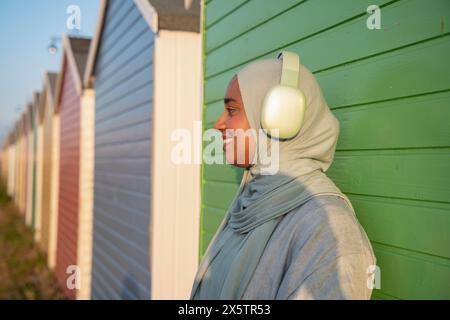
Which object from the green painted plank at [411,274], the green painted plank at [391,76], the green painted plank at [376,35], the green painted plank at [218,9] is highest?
the green painted plank at [218,9]

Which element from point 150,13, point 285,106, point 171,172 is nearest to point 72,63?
point 150,13

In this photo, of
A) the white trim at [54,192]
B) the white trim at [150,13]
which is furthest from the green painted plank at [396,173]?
the white trim at [54,192]

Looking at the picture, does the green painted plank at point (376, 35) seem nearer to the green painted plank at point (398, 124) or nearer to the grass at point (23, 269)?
the green painted plank at point (398, 124)

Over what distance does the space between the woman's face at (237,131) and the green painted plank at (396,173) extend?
1.67 feet

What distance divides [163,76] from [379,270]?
121 inches

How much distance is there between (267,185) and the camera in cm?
181

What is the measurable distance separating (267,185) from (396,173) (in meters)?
0.54

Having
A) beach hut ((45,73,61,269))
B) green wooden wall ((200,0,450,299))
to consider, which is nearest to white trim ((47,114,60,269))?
beach hut ((45,73,61,269))

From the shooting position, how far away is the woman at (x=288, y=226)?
153 centimetres

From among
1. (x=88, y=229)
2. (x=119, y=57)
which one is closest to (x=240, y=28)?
(x=119, y=57)

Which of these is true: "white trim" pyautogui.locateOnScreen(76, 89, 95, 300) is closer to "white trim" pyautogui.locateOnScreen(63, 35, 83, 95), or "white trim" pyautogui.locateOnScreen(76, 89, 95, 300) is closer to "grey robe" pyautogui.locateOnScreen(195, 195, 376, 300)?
"white trim" pyautogui.locateOnScreen(63, 35, 83, 95)

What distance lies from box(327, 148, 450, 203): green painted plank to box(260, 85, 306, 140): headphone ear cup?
43 centimetres

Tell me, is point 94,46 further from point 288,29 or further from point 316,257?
point 316,257
